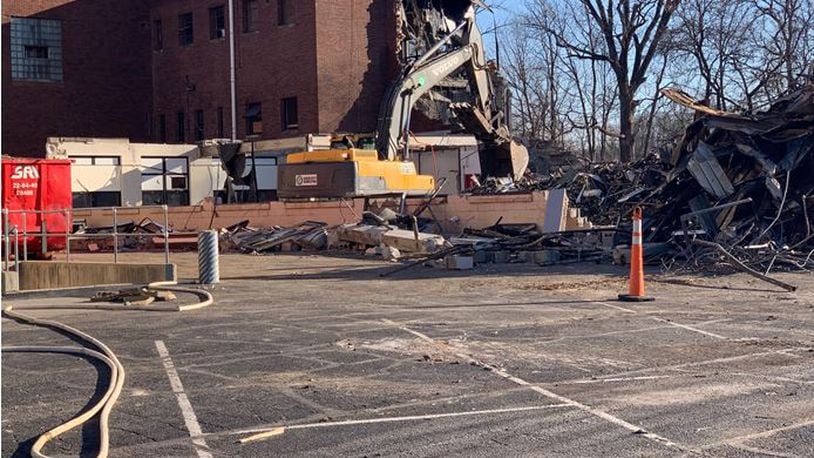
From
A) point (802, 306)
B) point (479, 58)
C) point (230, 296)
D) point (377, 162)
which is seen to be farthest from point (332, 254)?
point (802, 306)

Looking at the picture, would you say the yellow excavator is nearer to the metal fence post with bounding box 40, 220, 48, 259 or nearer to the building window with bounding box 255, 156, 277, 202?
the metal fence post with bounding box 40, 220, 48, 259

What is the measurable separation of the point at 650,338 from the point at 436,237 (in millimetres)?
14195

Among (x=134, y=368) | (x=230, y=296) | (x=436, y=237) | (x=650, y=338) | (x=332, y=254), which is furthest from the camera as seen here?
(x=332, y=254)

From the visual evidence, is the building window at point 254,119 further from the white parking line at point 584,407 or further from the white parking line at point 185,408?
the white parking line at point 584,407

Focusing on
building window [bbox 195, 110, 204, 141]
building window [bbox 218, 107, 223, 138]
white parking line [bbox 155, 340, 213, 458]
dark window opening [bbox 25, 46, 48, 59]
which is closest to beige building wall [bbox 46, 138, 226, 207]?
building window [bbox 218, 107, 223, 138]

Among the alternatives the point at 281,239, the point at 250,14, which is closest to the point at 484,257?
the point at 281,239

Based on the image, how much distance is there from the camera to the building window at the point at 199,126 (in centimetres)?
5084

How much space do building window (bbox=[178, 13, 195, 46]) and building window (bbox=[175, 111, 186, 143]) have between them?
3801 millimetres

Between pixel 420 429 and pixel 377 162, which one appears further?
pixel 377 162

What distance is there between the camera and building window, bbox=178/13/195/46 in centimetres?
5175

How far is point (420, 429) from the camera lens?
672 centimetres

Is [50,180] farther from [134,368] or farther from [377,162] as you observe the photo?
[134,368]

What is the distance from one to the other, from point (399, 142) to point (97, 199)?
64.3 feet

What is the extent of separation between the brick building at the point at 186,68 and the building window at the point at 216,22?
0.05 m
